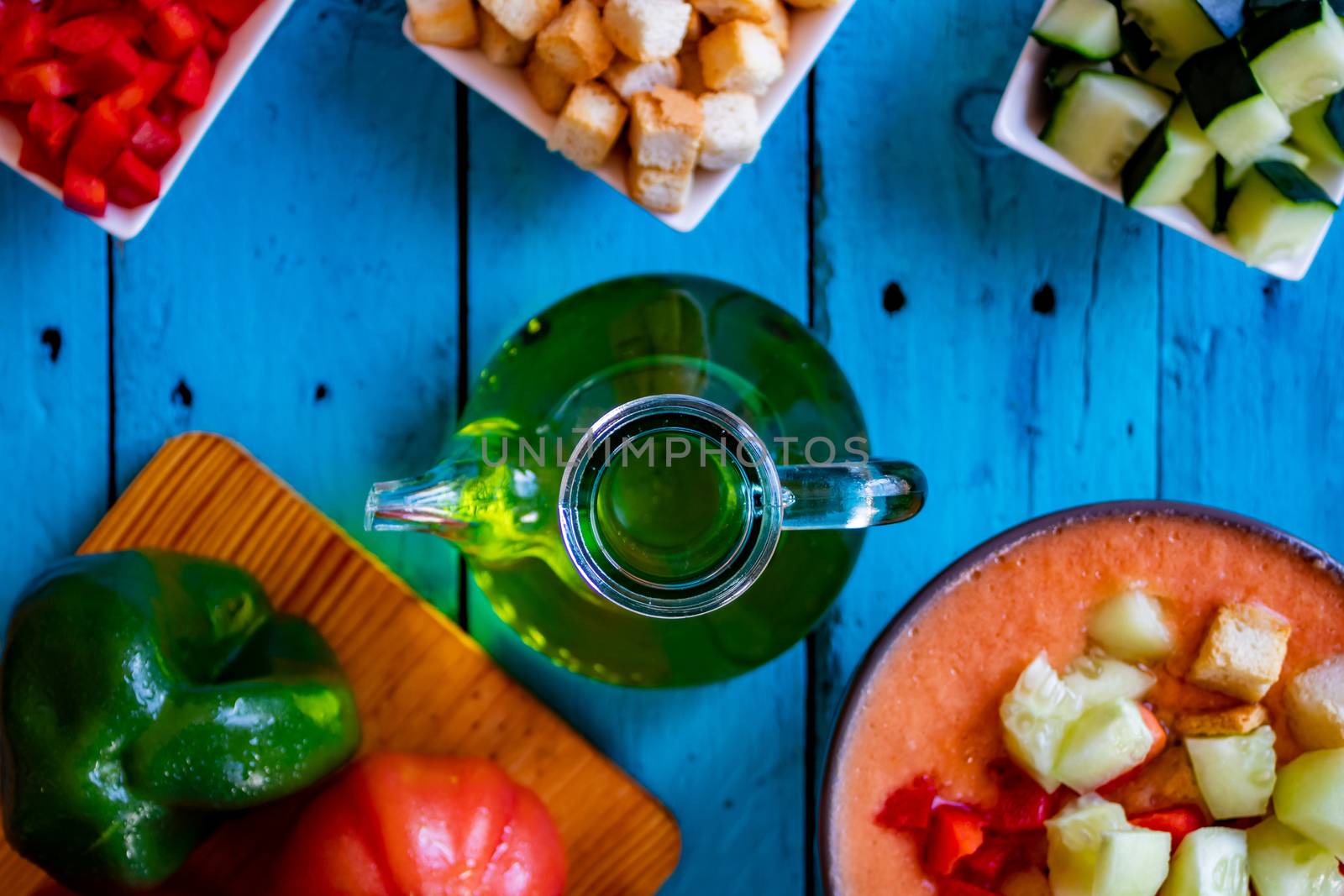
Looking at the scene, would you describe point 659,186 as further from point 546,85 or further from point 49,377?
point 49,377

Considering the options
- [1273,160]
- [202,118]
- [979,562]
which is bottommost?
[202,118]

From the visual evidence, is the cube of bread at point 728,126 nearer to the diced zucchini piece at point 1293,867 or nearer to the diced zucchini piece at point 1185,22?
the diced zucchini piece at point 1185,22

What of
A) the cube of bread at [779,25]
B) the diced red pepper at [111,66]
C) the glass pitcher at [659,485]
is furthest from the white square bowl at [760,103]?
the diced red pepper at [111,66]

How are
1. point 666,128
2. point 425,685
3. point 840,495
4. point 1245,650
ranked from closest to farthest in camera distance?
1. point 840,495
2. point 1245,650
3. point 666,128
4. point 425,685

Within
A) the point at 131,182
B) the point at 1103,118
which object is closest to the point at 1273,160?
the point at 1103,118

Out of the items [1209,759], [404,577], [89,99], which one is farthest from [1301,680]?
[89,99]

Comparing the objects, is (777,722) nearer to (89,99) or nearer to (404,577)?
(404,577)

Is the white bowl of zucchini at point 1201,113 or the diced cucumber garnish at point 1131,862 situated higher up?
the white bowl of zucchini at point 1201,113

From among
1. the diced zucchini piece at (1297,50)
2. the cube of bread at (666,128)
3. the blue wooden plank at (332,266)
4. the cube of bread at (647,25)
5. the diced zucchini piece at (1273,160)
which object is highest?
the diced zucchini piece at (1297,50)
